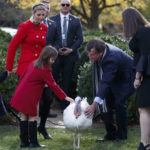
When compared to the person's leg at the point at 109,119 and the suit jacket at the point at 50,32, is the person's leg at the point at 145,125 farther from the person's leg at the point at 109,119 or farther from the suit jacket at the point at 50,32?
the suit jacket at the point at 50,32

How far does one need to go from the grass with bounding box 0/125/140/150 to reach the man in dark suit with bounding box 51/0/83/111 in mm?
1489

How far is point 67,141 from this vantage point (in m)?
6.24

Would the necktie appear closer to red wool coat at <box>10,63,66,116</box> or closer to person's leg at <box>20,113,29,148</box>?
red wool coat at <box>10,63,66,116</box>

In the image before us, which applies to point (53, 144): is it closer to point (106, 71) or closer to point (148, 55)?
point (106, 71)

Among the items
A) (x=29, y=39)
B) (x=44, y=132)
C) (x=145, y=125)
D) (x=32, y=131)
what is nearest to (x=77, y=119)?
(x=32, y=131)

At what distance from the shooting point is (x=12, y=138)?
640 cm

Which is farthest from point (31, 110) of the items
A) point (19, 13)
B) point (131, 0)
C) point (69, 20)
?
point (19, 13)

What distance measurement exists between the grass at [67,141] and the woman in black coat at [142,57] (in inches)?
30.3

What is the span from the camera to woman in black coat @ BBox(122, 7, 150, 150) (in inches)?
195

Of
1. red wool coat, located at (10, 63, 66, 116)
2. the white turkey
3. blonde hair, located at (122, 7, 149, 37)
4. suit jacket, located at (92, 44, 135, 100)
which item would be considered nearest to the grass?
the white turkey

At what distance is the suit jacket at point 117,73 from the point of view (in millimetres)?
5609

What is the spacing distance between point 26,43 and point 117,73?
5.08 feet

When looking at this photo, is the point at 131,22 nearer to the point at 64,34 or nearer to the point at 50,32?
the point at 50,32

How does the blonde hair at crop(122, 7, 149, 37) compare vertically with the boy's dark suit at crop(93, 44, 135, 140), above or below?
above
